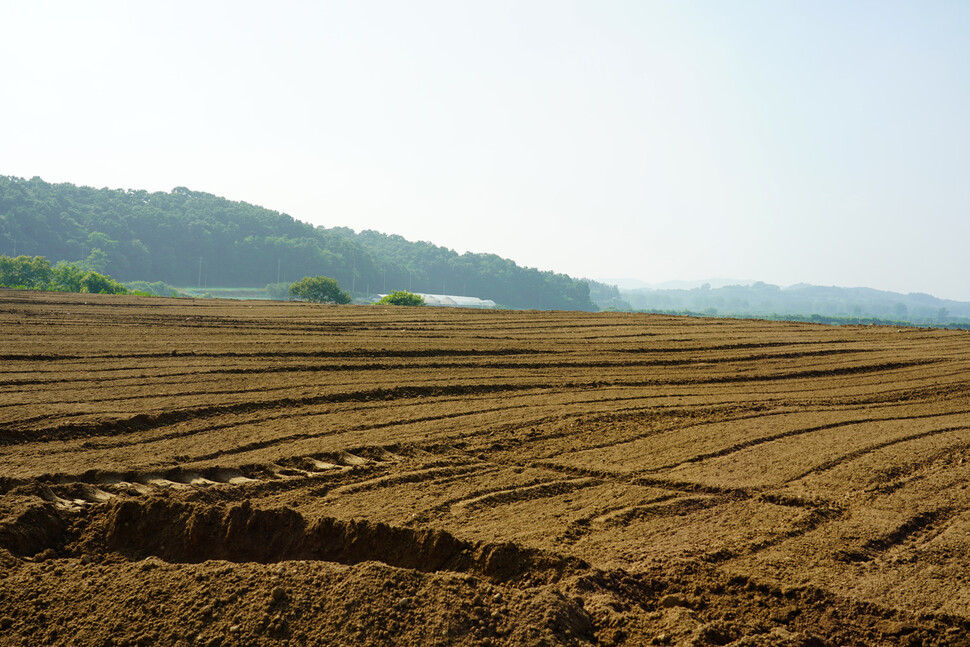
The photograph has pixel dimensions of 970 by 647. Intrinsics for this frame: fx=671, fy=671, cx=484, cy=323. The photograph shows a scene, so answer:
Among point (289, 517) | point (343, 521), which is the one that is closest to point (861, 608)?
point (343, 521)

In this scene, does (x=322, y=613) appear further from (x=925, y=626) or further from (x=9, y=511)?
(x=925, y=626)

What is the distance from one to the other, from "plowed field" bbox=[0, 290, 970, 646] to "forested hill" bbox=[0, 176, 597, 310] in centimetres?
7594

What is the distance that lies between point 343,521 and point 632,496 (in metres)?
2.36

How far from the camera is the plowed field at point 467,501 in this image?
3.34 m

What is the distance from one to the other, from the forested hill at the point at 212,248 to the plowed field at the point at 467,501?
75.9 meters

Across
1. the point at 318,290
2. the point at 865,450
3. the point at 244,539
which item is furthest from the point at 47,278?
the point at 865,450

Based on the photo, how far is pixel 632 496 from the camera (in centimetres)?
548

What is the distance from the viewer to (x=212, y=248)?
90.3m

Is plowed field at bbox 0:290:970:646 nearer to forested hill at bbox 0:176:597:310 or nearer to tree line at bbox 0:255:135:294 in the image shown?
tree line at bbox 0:255:135:294

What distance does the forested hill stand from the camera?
255ft

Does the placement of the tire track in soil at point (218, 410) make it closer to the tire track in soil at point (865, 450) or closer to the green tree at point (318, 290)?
the tire track in soil at point (865, 450)

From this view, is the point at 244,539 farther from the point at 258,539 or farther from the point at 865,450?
the point at 865,450

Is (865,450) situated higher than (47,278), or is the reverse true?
(47,278)

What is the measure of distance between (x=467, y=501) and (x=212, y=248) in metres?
93.2
